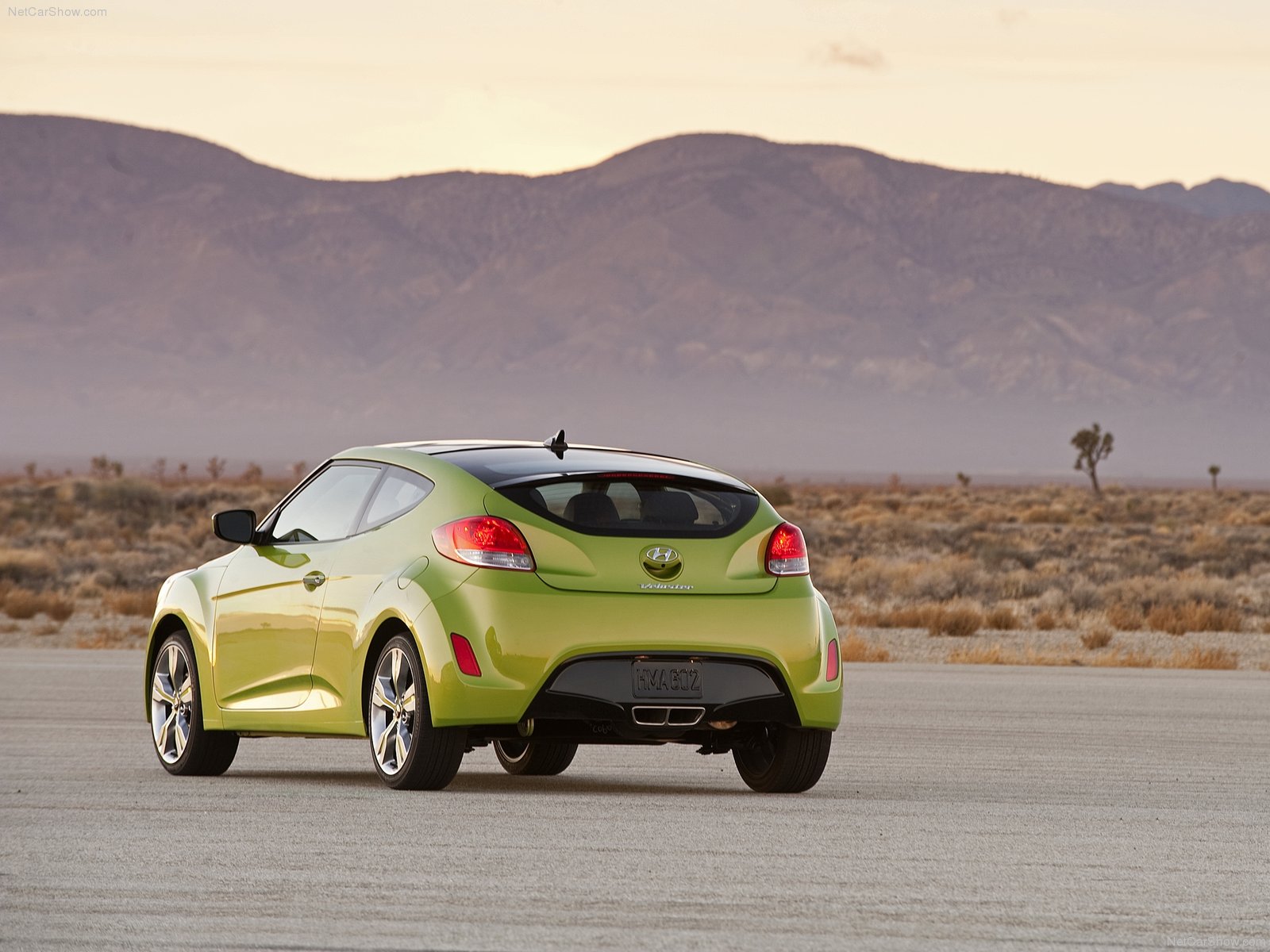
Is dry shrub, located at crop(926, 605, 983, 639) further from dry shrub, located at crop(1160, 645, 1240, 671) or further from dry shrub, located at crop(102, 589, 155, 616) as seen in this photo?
dry shrub, located at crop(102, 589, 155, 616)

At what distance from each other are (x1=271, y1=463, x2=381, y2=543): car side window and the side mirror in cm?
18

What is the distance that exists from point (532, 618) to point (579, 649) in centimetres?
26

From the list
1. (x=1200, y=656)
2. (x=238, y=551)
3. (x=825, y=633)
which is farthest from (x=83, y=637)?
(x=825, y=633)

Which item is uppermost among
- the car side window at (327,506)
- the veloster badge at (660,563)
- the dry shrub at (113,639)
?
the car side window at (327,506)

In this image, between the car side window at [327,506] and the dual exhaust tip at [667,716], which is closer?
the dual exhaust tip at [667,716]

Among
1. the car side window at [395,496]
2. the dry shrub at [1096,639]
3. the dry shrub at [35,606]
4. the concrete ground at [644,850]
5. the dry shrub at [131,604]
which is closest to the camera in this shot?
the concrete ground at [644,850]

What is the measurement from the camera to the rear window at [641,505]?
35.9 feet

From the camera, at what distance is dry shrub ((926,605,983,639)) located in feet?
104

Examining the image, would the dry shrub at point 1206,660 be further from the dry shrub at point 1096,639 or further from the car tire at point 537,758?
the car tire at point 537,758

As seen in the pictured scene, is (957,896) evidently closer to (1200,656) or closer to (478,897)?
(478,897)

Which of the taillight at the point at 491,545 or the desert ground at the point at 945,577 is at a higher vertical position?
the taillight at the point at 491,545

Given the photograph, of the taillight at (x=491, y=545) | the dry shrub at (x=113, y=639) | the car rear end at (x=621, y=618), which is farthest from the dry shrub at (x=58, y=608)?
the taillight at (x=491, y=545)

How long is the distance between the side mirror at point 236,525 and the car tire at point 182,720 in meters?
0.78

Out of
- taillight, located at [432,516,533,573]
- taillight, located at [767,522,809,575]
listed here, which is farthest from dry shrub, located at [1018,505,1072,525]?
taillight, located at [432,516,533,573]
